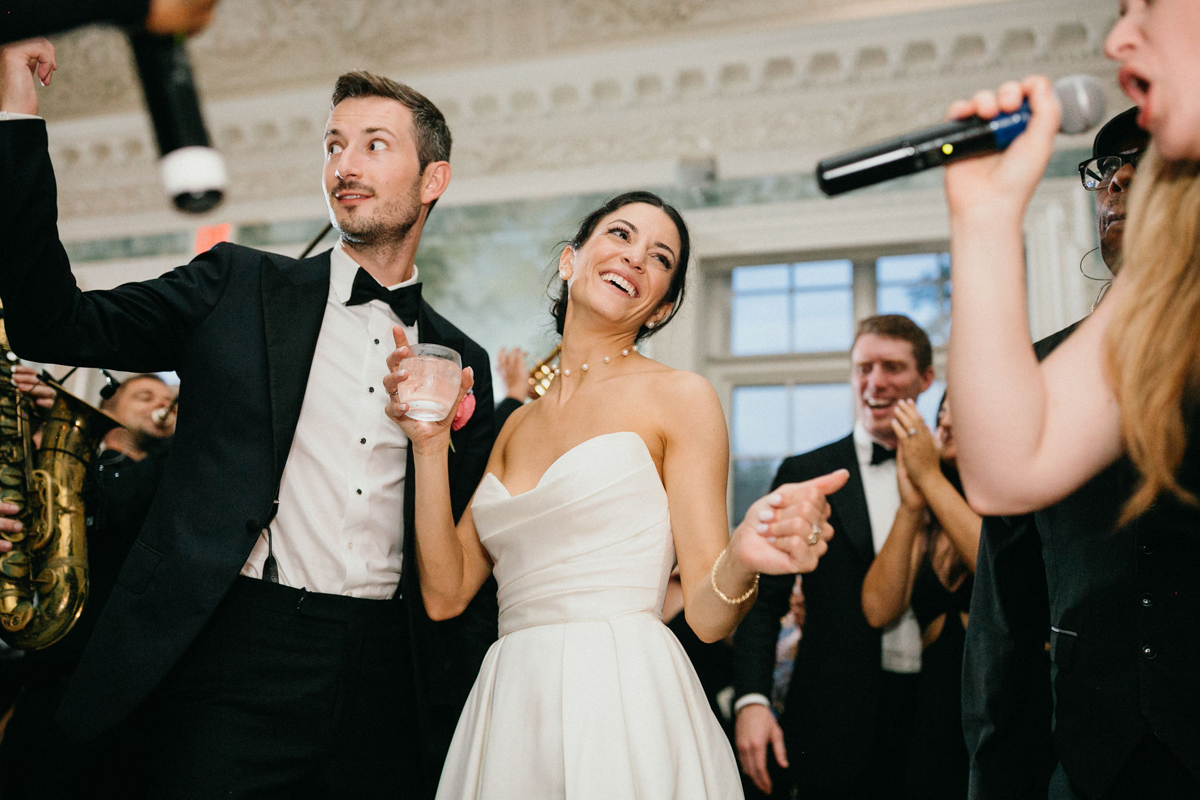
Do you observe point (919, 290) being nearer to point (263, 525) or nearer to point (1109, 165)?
point (1109, 165)

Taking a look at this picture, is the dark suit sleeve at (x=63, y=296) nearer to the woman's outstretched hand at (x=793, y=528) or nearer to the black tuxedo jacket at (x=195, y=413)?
the black tuxedo jacket at (x=195, y=413)

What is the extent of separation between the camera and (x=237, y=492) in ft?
6.24

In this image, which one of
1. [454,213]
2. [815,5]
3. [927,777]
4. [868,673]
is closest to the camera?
[927,777]

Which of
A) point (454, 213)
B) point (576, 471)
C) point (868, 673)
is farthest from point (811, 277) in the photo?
point (576, 471)

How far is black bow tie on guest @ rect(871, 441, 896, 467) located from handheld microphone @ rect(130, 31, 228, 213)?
2667 millimetres

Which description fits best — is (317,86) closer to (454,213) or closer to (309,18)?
(309,18)

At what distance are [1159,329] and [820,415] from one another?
15.5 feet

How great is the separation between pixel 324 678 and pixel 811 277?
183 inches

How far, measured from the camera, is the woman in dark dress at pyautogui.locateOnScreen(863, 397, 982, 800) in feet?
8.78

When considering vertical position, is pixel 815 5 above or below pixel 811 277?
above

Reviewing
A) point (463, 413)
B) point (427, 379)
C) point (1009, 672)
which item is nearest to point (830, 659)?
point (1009, 672)

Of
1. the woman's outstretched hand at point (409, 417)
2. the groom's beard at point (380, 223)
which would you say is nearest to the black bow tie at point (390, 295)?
the groom's beard at point (380, 223)

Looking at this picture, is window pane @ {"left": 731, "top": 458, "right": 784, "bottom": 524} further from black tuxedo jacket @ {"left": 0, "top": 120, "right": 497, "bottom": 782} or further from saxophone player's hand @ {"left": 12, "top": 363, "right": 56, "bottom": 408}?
saxophone player's hand @ {"left": 12, "top": 363, "right": 56, "bottom": 408}

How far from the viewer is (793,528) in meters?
1.42
